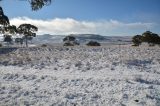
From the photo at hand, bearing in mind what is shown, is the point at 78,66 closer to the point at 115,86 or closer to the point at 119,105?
the point at 115,86

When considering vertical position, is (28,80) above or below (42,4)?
below

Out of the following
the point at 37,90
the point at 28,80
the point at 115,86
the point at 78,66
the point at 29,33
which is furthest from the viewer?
the point at 29,33

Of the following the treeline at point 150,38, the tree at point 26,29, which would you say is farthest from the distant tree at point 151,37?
the tree at point 26,29

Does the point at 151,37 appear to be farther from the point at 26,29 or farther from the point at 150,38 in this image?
the point at 26,29

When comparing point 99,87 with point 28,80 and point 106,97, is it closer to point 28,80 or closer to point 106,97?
point 106,97

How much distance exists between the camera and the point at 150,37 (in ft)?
309

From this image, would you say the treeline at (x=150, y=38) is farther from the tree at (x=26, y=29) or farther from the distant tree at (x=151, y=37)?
the tree at (x=26, y=29)

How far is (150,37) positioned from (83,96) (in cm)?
8505

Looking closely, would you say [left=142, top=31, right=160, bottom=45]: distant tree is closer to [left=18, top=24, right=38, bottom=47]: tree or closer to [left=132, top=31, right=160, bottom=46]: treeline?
[left=132, top=31, right=160, bottom=46]: treeline

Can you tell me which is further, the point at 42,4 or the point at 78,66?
the point at 78,66

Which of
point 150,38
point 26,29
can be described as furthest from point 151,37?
point 26,29

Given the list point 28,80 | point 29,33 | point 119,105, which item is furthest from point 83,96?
point 29,33

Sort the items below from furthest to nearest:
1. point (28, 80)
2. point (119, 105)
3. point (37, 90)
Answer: point (28, 80) → point (37, 90) → point (119, 105)

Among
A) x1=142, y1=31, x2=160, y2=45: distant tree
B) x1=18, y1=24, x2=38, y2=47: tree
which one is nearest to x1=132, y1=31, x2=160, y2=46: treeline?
x1=142, y1=31, x2=160, y2=45: distant tree
